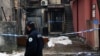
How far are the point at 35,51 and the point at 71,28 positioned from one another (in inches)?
892

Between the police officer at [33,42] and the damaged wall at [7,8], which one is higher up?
the damaged wall at [7,8]

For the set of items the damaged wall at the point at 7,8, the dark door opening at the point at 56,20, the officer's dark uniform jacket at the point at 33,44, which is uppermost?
the damaged wall at the point at 7,8

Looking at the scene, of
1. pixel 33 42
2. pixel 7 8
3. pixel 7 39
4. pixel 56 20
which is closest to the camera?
pixel 33 42

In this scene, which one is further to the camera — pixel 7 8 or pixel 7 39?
pixel 7 8

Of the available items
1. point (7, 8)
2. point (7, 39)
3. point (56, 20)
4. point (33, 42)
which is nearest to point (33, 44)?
point (33, 42)

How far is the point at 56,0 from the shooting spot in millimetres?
38812

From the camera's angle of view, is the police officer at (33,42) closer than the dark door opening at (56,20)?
Yes

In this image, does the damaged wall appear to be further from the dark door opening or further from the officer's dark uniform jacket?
the dark door opening

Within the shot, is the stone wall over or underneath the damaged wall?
underneath

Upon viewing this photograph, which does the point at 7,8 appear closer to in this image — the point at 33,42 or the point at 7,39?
the point at 7,39

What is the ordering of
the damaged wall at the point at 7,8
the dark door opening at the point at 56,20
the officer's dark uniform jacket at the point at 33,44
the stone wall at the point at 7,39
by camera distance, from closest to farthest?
1. the officer's dark uniform jacket at the point at 33,44
2. the stone wall at the point at 7,39
3. the damaged wall at the point at 7,8
4. the dark door opening at the point at 56,20

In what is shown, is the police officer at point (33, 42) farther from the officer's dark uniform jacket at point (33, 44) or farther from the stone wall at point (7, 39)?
the stone wall at point (7, 39)

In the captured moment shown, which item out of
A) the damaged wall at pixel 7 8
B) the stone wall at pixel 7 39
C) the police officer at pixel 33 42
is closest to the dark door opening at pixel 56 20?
the damaged wall at pixel 7 8

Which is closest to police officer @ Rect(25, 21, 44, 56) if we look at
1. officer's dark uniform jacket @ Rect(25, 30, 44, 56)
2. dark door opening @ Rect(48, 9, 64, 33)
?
officer's dark uniform jacket @ Rect(25, 30, 44, 56)
